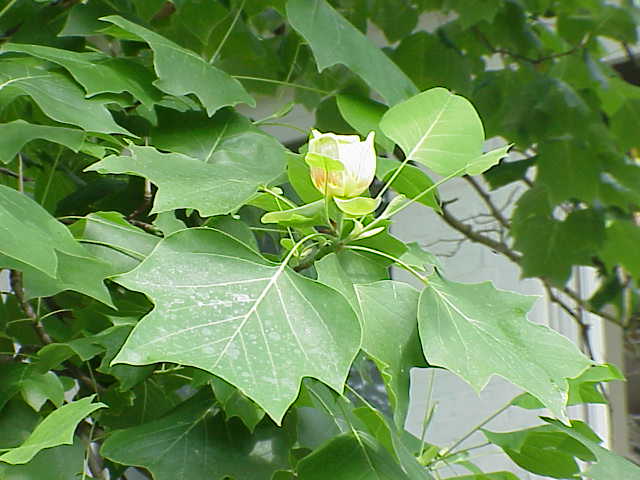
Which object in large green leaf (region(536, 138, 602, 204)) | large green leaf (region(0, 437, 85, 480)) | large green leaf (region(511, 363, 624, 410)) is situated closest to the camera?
large green leaf (region(0, 437, 85, 480))

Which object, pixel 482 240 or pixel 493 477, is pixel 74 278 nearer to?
pixel 493 477

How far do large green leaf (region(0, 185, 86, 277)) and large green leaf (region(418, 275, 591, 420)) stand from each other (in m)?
0.17

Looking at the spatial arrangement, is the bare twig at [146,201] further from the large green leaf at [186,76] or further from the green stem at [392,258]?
the green stem at [392,258]

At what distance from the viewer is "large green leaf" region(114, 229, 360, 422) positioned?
348 millimetres

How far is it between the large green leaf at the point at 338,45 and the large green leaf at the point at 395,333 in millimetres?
226

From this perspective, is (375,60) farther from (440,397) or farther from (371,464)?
(440,397)

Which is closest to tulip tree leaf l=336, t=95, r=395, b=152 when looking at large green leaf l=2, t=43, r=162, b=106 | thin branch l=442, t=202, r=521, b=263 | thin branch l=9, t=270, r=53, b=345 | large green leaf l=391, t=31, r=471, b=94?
large green leaf l=2, t=43, r=162, b=106

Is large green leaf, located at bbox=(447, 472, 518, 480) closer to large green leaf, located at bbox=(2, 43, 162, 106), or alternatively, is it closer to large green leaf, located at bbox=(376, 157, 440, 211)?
large green leaf, located at bbox=(376, 157, 440, 211)

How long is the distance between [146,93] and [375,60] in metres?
0.19

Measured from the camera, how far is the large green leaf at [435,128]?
0.48 m

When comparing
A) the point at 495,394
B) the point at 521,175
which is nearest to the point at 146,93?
the point at 521,175

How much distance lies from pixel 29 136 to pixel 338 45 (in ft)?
0.80

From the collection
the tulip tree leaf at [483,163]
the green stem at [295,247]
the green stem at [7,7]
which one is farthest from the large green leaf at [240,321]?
the green stem at [7,7]

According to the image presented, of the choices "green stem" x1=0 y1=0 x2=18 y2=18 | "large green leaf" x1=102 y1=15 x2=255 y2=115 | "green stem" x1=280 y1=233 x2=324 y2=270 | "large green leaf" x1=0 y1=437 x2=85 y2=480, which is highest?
"green stem" x1=0 y1=0 x2=18 y2=18
